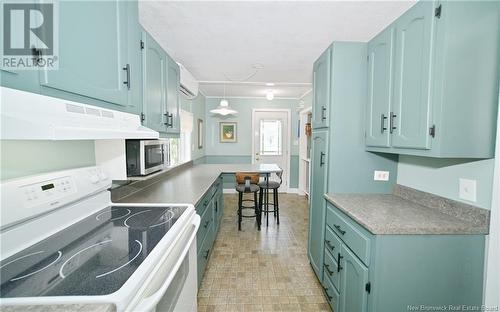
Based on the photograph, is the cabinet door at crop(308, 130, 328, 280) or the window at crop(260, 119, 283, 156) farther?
the window at crop(260, 119, 283, 156)

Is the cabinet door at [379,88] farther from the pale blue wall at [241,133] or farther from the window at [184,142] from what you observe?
the pale blue wall at [241,133]

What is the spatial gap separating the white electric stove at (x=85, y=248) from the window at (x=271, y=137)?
15.0 ft

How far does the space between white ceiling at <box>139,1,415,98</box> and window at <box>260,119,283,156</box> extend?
2.50 metres

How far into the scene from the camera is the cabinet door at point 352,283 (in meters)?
1.37

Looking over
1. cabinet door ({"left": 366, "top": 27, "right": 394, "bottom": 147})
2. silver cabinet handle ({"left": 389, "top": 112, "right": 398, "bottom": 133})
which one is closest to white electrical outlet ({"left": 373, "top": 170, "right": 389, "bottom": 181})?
cabinet door ({"left": 366, "top": 27, "right": 394, "bottom": 147})

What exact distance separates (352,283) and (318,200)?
0.86 m

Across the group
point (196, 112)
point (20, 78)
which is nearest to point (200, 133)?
point (196, 112)

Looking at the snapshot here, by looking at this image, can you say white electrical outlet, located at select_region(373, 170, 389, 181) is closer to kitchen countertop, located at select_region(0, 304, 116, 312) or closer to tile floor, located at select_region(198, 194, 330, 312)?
tile floor, located at select_region(198, 194, 330, 312)

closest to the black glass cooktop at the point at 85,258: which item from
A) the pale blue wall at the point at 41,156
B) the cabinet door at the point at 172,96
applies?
the pale blue wall at the point at 41,156

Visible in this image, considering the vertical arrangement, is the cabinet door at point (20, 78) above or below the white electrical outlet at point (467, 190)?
above

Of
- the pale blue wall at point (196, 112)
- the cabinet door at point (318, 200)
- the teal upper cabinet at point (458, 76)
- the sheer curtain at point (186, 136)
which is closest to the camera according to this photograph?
the teal upper cabinet at point (458, 76)

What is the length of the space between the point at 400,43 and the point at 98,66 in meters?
1.83

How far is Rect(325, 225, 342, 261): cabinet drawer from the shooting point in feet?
5.79

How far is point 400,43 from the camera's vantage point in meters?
1.53
